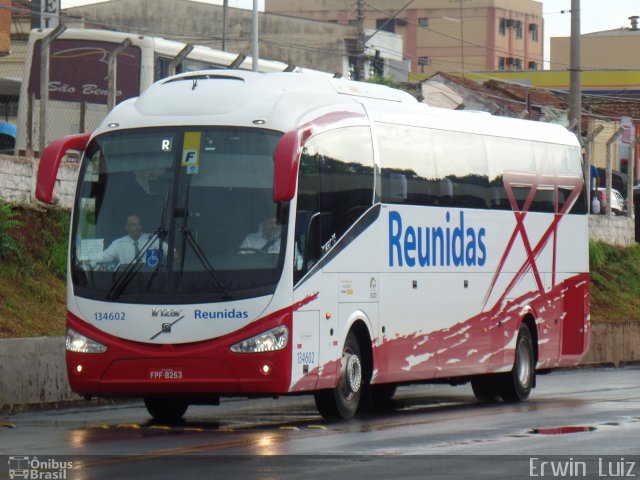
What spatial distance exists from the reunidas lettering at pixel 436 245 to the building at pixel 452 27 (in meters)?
96.6

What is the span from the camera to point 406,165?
18125 millimetres

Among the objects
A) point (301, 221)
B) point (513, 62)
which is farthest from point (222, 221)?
point (513, 62)

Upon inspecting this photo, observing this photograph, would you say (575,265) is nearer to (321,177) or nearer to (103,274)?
(321,177)

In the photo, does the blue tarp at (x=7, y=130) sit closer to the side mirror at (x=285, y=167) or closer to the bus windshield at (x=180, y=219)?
the bus windshield at (x=180, y=219)

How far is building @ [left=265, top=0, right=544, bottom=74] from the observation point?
385 ft

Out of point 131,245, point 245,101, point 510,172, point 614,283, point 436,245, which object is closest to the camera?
point 131,245

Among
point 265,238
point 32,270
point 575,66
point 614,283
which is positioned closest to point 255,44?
point 575,66

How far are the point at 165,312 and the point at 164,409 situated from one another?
1.94m

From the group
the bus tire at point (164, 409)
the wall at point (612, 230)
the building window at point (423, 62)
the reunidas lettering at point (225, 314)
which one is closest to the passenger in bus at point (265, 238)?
the reunidas lettering at point (225, 314)

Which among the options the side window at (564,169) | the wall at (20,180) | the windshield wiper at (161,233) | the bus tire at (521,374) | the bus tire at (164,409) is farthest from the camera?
the wall at (20,180)

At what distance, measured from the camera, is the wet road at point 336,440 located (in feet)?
37.1

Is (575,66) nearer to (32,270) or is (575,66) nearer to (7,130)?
(7,130)

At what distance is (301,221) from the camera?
15.5m

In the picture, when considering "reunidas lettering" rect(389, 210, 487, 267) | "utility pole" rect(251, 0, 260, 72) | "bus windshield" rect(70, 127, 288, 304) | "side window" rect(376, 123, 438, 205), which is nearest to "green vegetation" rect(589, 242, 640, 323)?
"utility pole" rect(251, 0, 260, 72)
